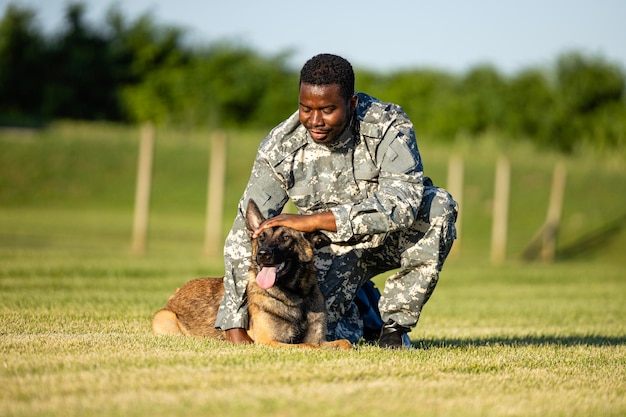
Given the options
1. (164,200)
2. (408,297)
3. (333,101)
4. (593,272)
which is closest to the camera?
(333,101)

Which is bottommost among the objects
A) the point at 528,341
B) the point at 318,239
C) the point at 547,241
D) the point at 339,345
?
the point at 547,241

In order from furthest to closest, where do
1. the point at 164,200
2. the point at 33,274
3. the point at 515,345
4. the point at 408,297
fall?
the point at 164,200, the point at 33,274, the point at 515,345, the point at 408,297

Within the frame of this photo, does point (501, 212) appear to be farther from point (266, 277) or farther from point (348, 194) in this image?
point (266, 277)

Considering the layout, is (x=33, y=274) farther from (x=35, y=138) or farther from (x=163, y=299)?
(x=35, y=138)

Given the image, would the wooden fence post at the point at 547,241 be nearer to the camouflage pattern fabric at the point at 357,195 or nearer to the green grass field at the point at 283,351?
the green grass field at the point at 283,351

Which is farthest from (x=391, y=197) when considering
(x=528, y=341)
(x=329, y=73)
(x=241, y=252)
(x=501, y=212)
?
(x=501, y=212)

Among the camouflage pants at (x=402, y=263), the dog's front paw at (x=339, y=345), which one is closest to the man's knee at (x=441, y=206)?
the camouflage pants at (x=402, y=263)

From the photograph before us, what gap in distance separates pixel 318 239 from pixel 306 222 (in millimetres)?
501

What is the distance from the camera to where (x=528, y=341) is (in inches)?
322

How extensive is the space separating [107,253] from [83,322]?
1124 cm

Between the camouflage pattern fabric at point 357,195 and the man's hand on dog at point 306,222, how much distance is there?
0.21 meters

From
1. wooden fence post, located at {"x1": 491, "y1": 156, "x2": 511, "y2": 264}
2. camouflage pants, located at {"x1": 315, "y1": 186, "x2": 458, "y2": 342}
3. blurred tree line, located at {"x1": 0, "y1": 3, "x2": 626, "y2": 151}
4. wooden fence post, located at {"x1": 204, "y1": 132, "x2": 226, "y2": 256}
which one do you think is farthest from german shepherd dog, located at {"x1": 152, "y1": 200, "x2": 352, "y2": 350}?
blurred tree line, located at {"x1": 0, "y1": 3, "x2": 626, "y2": 151}

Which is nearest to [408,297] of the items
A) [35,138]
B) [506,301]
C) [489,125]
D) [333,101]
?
[333,101]

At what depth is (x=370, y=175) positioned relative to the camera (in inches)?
270
